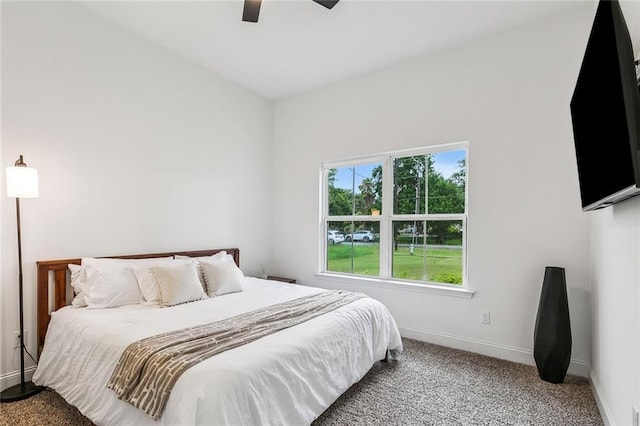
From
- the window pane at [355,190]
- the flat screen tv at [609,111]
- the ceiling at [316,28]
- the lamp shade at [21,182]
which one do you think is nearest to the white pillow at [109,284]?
the lamp shade at [21,182]

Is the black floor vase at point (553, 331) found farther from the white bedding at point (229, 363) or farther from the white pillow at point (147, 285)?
the white pillow at point (147, 285)

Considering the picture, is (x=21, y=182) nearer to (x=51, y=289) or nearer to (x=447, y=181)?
(x=51, y=289)

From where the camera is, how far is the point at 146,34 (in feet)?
10.2

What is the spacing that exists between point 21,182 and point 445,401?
3.26 meters

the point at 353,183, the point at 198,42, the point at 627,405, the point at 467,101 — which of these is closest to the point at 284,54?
the point at 198,42

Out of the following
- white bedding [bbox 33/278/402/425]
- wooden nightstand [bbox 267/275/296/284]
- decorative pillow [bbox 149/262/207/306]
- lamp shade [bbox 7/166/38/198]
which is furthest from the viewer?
wooden nightstand [bbox 267/275/296/284]

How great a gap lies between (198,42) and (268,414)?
330cm

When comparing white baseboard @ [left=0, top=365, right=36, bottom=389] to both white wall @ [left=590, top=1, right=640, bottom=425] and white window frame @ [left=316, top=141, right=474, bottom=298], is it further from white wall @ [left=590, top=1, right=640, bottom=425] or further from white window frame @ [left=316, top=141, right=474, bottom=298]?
white wall @ [left=590, top=1, right=640, bottom=425]

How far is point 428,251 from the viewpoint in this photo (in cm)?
346

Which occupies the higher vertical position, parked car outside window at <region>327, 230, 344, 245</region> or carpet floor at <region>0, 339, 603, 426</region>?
parked car outside window at <region>327, 230, 344, 245</region>

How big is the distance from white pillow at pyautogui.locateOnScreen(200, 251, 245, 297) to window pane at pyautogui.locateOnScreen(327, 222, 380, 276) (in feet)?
4.65

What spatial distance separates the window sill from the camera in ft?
10.4

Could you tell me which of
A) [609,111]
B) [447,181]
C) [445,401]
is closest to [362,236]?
[447,181]

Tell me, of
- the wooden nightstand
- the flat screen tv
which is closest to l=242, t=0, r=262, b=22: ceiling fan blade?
the flat screen tv
